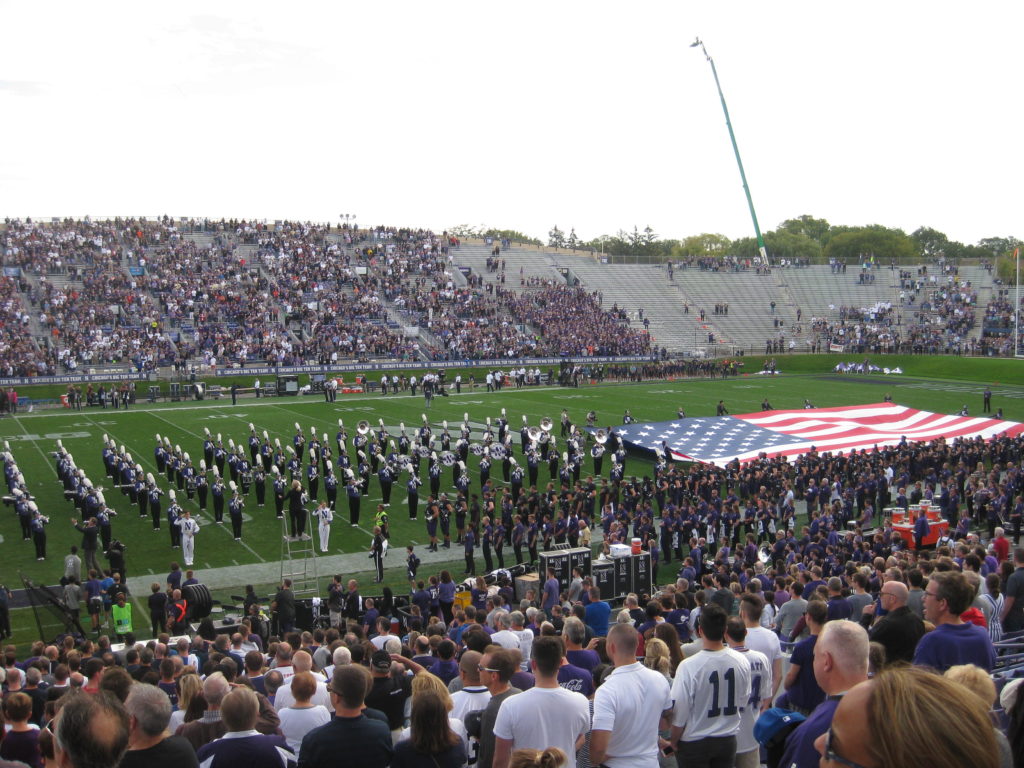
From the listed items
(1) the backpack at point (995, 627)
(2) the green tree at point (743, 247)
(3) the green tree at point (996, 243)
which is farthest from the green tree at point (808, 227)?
(1) the backpack at point (995, 627)

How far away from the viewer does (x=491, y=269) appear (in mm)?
54656

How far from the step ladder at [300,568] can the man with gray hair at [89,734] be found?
401 inches

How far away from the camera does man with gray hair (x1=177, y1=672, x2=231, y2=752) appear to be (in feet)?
13.5

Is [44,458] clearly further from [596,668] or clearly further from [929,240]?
[929,240]

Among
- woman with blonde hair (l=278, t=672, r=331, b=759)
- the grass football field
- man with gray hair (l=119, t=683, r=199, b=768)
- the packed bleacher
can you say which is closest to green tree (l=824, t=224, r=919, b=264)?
the grass football field

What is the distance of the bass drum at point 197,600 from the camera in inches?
441

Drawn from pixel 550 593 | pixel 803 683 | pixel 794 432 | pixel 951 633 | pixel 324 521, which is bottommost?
pixel 550 593

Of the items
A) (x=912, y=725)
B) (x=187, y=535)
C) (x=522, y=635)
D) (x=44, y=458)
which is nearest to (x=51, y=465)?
(x=44, y=458)

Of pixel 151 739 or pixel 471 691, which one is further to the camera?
pixel 471 691

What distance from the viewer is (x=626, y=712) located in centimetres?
396

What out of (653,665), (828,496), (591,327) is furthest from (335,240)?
(653,665)

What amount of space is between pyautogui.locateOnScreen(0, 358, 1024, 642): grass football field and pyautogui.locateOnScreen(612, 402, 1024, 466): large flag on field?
1.11 m

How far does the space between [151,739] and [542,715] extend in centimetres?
146

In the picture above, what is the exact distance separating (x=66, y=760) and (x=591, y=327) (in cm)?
4685
